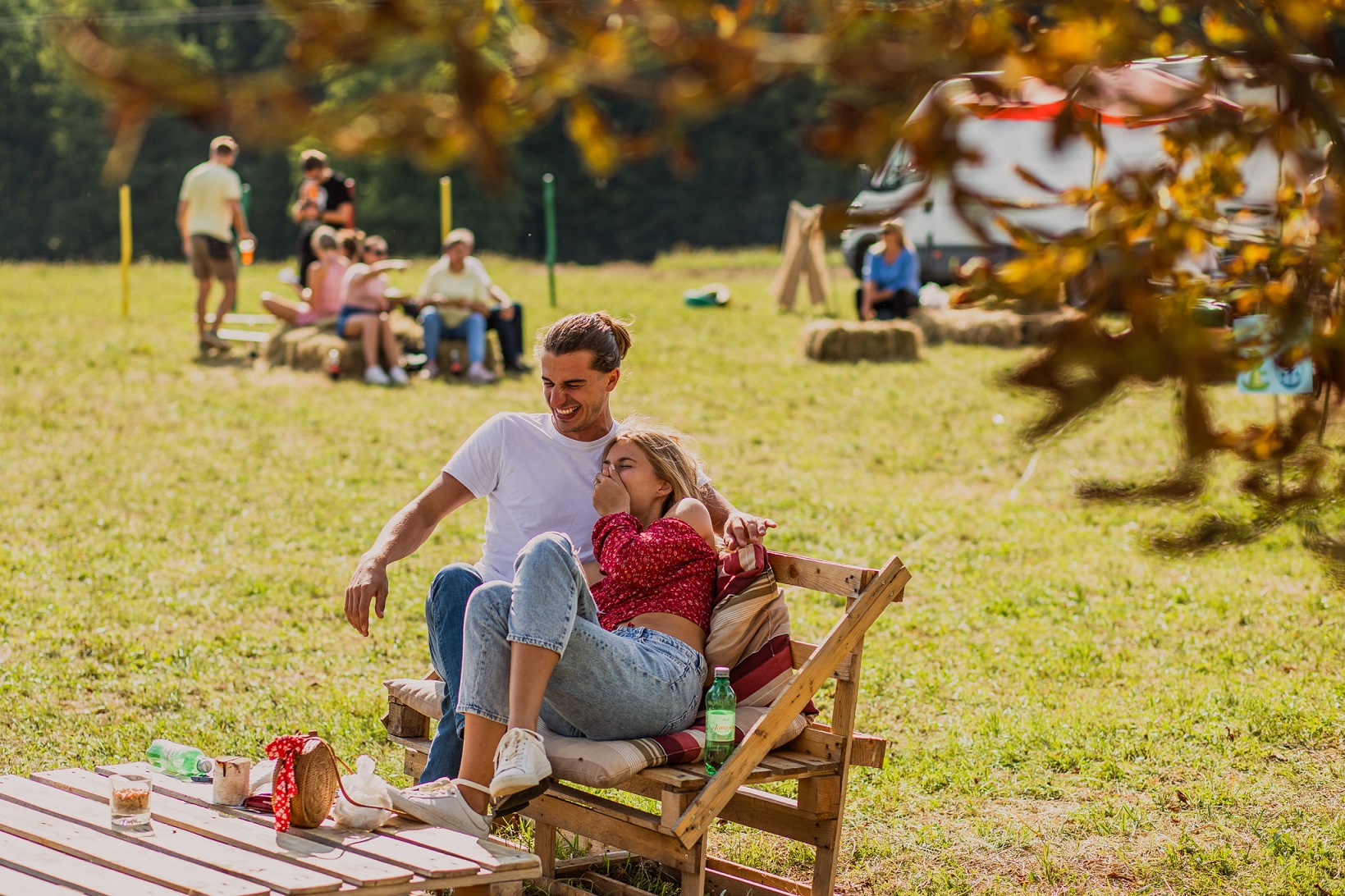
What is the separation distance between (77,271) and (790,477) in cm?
1569

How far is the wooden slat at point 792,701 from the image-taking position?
3334 millimetres

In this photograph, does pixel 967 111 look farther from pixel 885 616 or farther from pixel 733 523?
pixel 885 616

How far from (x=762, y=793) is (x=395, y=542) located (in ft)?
3.82

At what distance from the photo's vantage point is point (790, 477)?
32.1 ft

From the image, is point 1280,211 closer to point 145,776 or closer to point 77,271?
point 145,776

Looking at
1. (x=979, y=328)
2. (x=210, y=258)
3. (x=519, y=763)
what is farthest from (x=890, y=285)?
(x=519, y=763)

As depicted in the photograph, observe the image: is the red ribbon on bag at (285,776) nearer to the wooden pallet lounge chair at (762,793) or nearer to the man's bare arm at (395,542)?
the man's bare arm at (395,542)

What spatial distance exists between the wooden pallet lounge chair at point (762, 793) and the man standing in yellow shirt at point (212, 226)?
10483 millimetres

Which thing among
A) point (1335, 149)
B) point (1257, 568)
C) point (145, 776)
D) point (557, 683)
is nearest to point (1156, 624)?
point (1257, 568)

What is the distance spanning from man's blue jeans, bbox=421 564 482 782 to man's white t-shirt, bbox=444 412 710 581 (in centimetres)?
29

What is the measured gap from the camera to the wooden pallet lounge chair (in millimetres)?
3389

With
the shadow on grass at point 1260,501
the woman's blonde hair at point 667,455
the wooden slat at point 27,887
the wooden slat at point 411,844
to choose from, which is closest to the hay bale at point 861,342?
the woman's blonde hair at point 667,455

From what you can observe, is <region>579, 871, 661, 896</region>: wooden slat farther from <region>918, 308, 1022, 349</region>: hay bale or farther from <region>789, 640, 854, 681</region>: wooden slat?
<region>918, 308, 1022, 349</region>: hay bale

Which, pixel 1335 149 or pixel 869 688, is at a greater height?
pixel 1335 149
